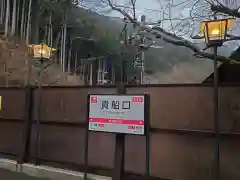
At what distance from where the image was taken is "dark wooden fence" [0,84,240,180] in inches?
172

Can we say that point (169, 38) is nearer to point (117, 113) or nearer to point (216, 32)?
point (216, 32)

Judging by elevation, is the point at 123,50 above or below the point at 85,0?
below

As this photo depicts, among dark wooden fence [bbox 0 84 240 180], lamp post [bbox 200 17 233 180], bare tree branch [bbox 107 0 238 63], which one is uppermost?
bare tree branch [bbox 107 0 238 63]

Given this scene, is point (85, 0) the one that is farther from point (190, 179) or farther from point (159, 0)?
point (190, 179)

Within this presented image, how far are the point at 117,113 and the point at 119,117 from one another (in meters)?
0.08

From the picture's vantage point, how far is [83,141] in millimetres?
5520

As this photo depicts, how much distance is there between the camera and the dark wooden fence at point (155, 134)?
4367 mm

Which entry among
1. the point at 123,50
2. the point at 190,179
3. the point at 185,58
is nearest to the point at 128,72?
the point at 123,50

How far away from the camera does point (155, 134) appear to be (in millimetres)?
4855

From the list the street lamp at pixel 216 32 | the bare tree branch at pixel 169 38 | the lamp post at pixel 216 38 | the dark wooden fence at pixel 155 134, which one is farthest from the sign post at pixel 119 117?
the bare tree branch at pixel 169 38

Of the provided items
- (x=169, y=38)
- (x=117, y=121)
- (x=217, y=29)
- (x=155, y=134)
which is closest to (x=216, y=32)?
(x=217, y=29)

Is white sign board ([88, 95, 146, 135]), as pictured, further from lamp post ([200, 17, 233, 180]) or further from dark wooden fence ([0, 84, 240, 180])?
lamp post ([200, 17, 233, 180])

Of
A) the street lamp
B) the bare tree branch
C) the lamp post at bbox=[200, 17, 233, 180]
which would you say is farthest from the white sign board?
the bare tree branch

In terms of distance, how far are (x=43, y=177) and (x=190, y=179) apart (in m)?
2.86
